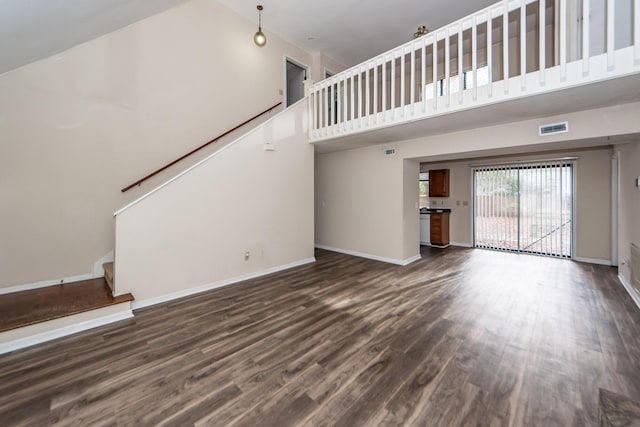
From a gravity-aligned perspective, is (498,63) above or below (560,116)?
above

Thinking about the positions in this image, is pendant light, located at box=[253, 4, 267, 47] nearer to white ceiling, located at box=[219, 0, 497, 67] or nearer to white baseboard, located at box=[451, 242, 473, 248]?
white ceiling, located at box=[219, 0, 497, 67]

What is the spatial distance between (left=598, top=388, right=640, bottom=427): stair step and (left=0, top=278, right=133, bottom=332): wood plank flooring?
395 cm

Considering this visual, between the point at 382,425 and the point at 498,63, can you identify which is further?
the point at 498,63

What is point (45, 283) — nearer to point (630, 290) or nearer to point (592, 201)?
point (630, 290)

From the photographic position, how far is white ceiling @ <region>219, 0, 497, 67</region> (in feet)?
16.2

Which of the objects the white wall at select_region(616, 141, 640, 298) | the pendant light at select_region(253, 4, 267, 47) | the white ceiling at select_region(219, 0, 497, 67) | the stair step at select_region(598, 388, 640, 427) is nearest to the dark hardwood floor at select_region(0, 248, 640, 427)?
the stair step at select_region(598, 388, 640, 427)

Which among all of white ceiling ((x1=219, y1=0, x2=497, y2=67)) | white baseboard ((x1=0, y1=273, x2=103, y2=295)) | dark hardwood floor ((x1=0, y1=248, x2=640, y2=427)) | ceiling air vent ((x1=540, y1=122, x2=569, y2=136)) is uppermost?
white ceiling ((x1=219, y1=0, x2=497, y2=67))

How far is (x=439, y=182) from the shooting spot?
24.3 feet

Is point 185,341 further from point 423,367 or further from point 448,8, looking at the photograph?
point 448,8

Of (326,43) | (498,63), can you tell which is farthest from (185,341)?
(498,63)

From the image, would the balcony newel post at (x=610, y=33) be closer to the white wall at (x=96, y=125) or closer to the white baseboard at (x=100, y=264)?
the white wall at (x=96, y=125)

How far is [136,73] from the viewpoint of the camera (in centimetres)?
416

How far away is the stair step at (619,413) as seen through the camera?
102 centimetres

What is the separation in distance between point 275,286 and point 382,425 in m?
2.71
